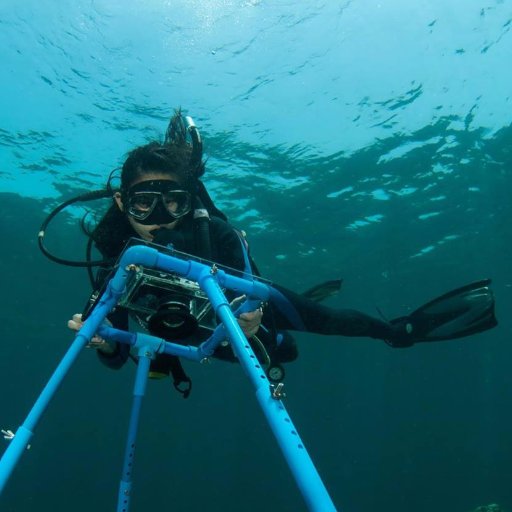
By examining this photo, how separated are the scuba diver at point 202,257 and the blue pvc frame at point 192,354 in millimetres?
261

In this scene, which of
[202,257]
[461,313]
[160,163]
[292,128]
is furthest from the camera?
[292,128]

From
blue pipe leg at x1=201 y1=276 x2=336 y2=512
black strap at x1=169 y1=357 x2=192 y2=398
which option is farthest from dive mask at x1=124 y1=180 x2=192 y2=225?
blue pipe leg at x1=201 y1=276 x2=336 y2=512

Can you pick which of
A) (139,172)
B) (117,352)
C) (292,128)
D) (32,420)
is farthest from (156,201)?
(292,128)

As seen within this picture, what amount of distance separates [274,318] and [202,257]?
5.38 ft

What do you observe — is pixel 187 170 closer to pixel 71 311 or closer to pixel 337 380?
pixel 71 311

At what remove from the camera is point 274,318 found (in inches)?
Answer: 211

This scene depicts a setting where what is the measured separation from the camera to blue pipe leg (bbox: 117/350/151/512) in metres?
3.95

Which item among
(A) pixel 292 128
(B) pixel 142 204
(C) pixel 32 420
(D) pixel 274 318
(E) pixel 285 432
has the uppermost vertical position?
(A) pixel 292 128

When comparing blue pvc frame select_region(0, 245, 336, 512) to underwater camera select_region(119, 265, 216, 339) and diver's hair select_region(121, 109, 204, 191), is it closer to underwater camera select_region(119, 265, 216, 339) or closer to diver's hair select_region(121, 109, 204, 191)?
underwater camera select_region(119, 265, 216, 339)

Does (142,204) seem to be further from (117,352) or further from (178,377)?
(178,377)

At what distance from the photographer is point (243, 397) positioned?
2525 inches

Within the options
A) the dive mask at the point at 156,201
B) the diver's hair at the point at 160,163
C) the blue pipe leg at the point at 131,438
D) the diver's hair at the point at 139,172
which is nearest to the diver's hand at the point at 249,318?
the blue pipe leg at the point at 131,438

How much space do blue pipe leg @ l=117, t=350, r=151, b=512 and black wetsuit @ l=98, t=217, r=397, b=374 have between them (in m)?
0.69

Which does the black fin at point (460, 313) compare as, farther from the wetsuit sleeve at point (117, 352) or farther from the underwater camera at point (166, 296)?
the wetsuit sleeve at point (117, 352)
